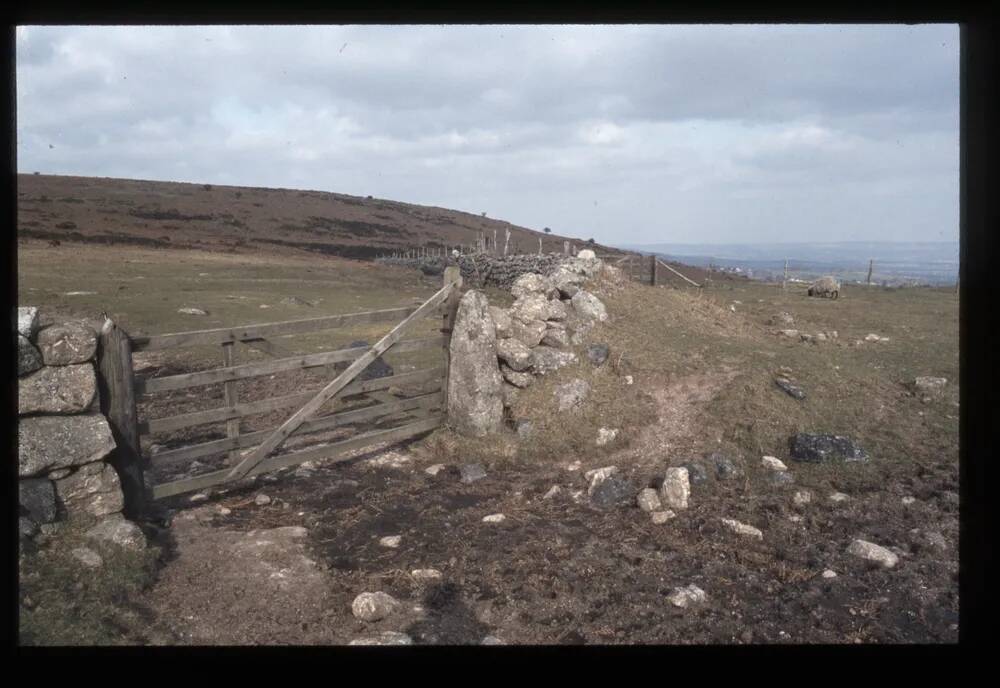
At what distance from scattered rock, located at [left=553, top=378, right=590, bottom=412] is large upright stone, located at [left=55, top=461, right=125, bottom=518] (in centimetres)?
504

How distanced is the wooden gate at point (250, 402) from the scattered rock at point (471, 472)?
1.15m

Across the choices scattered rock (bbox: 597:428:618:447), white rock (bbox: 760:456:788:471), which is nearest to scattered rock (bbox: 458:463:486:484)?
scattered rock (bbox: 597:428:618:447)

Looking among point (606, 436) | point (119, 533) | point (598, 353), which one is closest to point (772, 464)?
point (606, 436)

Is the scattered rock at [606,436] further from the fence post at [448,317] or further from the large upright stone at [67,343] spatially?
the large upright stone at [67,343]

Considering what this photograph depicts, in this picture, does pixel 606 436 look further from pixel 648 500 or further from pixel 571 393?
pixel 648 500

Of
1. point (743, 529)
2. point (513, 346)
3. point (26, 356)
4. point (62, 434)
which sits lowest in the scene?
point (743, 529)

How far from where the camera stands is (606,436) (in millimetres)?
7598

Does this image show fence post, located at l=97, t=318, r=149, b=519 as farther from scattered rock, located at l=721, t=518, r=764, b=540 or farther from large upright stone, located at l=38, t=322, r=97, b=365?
scattered rock, located at l=721, t=518, r=764, b=540

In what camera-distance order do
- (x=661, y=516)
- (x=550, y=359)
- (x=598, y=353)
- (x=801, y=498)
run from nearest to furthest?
(x=661, y=516)
(x=801, y=498)
(x=550, y=359)
(x=598, y=353)

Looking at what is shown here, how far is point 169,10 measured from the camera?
2113 millimetres

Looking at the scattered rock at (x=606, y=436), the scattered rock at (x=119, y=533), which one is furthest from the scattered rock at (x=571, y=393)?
the scattered rock at (x=119, y=533)

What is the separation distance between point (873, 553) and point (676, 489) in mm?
1701
